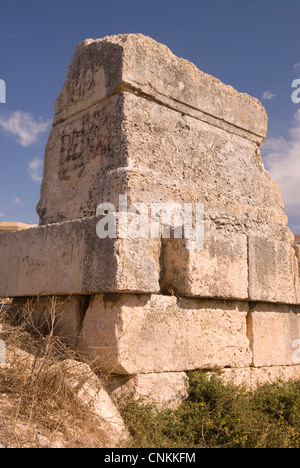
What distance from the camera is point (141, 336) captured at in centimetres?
355

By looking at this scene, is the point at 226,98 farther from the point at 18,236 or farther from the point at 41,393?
the point at 41,393

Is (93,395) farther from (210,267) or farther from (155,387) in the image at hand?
(210,267)

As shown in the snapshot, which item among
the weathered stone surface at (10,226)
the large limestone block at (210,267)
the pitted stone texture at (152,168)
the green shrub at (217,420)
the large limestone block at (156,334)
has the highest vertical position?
the weathered stone surface at (10,226)

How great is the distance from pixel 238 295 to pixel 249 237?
59 centimetres

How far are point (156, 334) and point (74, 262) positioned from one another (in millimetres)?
900

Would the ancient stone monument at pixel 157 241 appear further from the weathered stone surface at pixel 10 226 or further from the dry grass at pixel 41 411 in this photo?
the weathered stone surface at pixel 10 226

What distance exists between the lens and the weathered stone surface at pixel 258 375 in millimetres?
4160

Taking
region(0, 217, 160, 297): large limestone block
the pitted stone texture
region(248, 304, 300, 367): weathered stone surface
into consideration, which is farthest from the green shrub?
the pitted stone texture

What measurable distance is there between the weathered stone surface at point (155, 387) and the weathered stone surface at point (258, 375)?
1.57ft

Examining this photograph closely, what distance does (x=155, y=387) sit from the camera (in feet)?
11.8

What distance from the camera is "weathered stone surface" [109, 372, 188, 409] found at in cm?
351

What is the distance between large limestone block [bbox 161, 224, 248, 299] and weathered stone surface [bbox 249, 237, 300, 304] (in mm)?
118

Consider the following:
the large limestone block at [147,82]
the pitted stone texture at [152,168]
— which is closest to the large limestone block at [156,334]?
the pitted stone texture at [152,168]
